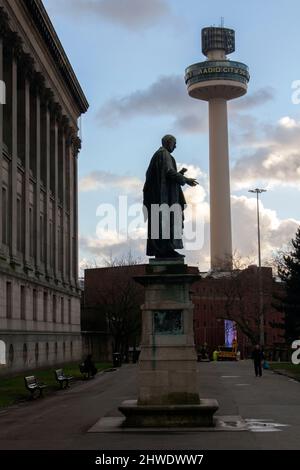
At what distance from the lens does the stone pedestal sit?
17.1 metres

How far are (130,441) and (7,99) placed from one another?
123 feet

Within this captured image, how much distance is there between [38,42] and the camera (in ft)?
191

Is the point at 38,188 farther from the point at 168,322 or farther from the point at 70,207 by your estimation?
the point at 168,322

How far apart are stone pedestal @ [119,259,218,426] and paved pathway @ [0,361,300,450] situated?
83 centimetres

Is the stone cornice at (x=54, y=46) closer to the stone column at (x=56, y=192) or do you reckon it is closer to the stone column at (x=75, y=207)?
the stone column at (x=56, y=192)

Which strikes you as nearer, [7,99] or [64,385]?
[64,385]

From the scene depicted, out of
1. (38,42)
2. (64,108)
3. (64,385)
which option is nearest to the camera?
(64,385)

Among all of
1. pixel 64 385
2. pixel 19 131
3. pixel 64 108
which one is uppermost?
pixel 64 108

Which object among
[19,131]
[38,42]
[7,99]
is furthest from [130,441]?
[38,42]

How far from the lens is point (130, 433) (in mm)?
16484

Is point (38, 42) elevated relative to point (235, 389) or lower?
elevated
